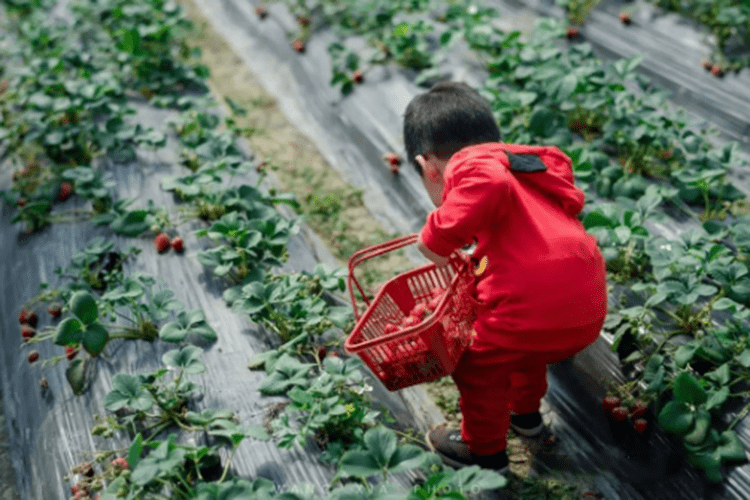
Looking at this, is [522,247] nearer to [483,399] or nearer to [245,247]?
[483,399]

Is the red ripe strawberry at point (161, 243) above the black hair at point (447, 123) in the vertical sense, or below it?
below

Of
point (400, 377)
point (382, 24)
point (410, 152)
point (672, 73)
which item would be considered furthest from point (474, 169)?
point (382, 24)

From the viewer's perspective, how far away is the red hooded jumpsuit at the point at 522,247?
1.99 meters

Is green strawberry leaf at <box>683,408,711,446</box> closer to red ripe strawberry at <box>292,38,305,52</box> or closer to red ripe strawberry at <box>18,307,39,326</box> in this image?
red ripe strawberry at <box>18,307,39,326</box>

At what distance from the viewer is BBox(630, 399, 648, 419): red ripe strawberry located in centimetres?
243

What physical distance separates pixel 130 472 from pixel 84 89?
2571mm

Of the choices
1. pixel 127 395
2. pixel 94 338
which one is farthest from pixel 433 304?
pixel 94 338

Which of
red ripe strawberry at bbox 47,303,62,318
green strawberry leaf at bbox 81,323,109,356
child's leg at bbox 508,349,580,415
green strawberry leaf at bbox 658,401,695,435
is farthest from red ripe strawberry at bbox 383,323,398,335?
red ripe strawberry at bbox 47,303,62,318

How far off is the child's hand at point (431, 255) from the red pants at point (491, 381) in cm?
28

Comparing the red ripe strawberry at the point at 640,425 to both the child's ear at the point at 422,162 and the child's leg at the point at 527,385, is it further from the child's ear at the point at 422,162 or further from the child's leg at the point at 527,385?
the child's ear at the point at 422,162

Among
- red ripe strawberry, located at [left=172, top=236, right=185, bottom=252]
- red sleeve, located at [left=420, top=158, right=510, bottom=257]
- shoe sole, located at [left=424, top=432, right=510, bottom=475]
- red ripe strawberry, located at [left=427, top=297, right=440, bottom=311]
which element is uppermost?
red sleeve, located at [left=420, top=158, right=510, bottom=257]

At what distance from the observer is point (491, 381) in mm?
2242

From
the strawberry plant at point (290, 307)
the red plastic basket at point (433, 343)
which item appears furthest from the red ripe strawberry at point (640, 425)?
the strawberry plant at point (290, 307)

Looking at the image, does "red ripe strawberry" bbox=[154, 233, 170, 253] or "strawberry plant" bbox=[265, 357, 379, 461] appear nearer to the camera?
"strawberry plant" bbox=[265, 357, 379, 461]
